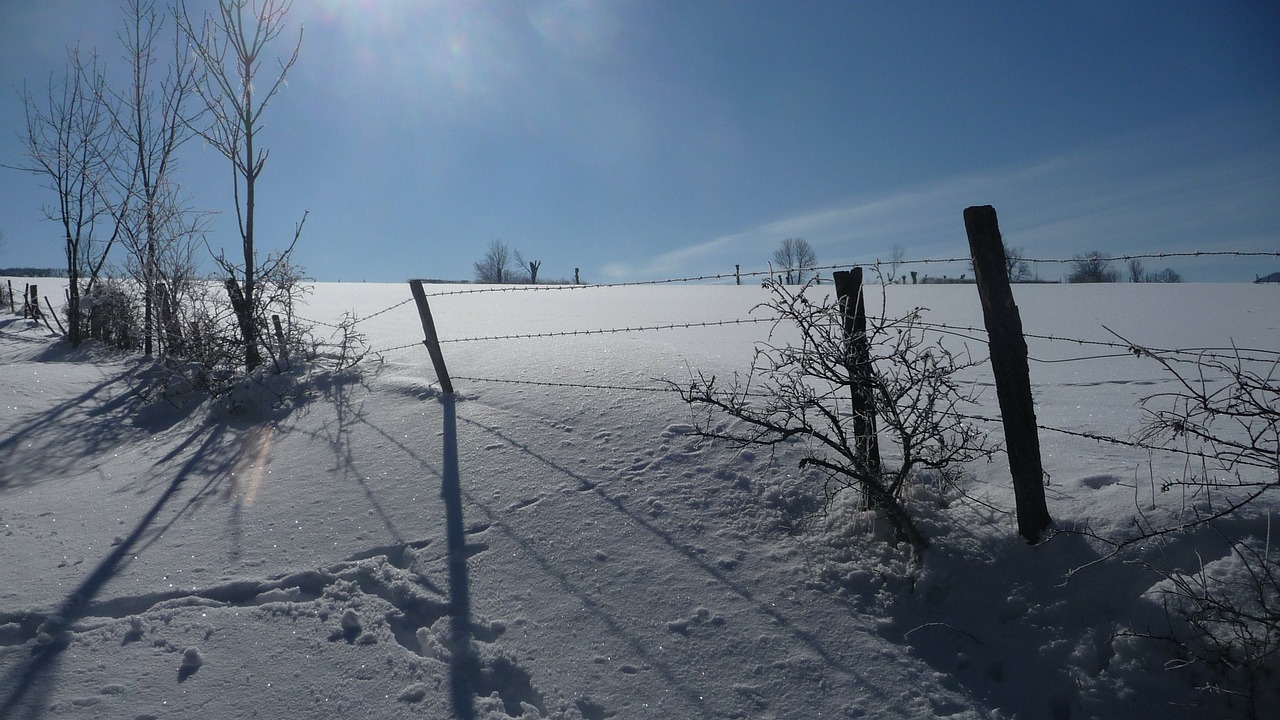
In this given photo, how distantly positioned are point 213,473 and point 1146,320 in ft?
47.4

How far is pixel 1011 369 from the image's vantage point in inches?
116

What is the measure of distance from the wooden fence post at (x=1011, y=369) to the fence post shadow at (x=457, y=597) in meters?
2.53

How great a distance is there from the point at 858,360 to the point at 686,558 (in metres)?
1.32

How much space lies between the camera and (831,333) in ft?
10.2

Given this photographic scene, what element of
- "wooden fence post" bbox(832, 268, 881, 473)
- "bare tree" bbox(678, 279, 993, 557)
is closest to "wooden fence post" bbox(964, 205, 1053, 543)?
"bare tree" bbox(678, 279, 993, 557)

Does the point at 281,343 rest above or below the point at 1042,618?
above

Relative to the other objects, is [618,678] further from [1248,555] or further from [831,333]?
[1248,555]

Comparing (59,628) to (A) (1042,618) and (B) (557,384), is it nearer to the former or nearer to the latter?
(B) (557,384)

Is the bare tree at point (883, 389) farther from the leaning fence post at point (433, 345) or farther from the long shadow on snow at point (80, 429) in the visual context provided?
the long shadow on snow at point (80, 429)

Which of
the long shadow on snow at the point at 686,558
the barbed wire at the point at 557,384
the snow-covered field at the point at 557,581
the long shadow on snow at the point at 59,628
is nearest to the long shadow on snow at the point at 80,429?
the snow-covered field at the point at 557,581

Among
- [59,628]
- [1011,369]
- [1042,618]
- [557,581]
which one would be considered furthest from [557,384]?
[1042,618]

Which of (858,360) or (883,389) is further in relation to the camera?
(858,360)

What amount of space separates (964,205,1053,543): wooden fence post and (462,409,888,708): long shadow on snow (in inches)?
43.7

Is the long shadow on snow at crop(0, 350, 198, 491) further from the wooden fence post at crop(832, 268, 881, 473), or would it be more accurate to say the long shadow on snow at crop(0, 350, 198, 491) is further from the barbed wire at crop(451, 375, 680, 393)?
the wooden fence post at crop(832, 268, 881, 473)
